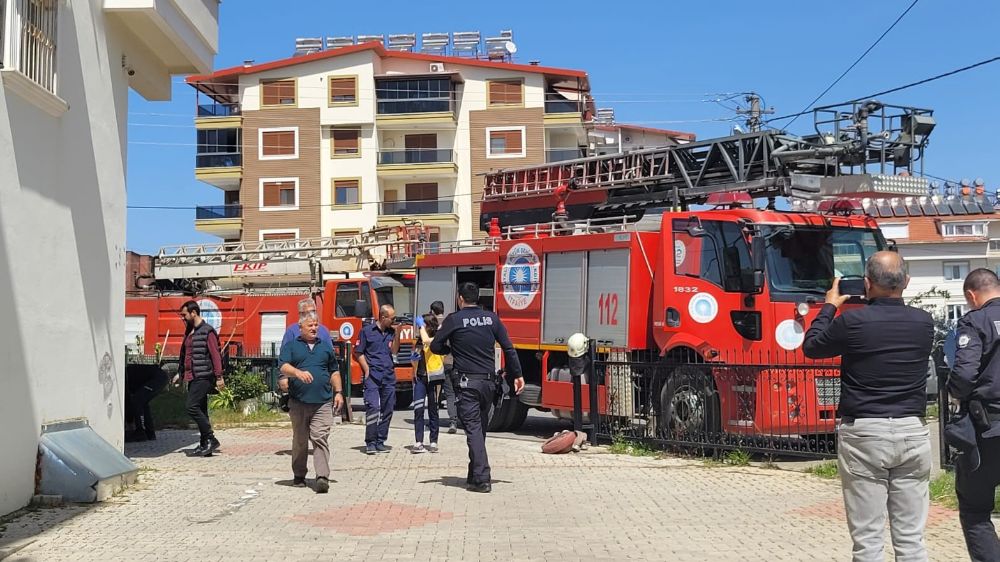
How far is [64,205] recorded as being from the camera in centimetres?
952

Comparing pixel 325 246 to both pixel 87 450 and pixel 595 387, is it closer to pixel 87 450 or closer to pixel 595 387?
pixel 595 387

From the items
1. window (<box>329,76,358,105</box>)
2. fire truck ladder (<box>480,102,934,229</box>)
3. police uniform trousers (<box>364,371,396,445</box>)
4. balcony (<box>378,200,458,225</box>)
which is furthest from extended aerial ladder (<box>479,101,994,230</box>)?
window (<box>329,76,358,105</box>)

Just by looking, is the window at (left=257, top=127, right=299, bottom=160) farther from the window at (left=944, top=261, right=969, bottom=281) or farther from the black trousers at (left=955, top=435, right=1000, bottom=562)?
the black trousers at (left=955, top=435, right=1000, bottom=562)

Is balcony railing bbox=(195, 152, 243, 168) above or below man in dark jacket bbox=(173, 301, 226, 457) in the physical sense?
above

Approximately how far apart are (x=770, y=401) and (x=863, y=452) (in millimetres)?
6305

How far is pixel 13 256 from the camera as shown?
327 inches

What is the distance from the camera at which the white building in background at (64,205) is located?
326 inches

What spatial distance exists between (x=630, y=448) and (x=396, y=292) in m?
10.0

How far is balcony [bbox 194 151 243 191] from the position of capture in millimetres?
52562

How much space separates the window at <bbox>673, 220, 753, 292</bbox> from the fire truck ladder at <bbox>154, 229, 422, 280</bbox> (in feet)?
39.7

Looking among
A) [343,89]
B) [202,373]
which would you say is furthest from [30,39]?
[343,89]

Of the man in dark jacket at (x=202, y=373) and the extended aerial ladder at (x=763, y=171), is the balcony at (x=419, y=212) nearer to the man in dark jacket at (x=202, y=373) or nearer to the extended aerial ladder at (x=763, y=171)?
the extended aerial ladder at (x=763, y=171)

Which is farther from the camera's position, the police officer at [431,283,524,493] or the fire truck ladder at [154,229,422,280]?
the fire truck ladder at [154,229,422,280]

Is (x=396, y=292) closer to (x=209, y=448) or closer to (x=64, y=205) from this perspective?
(x=209, y=448)
